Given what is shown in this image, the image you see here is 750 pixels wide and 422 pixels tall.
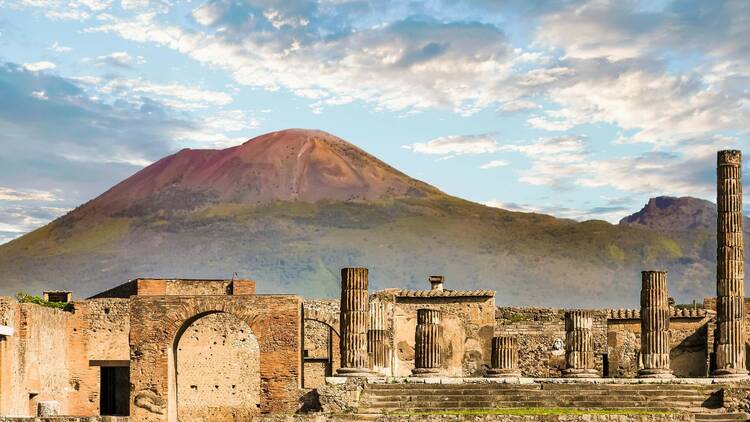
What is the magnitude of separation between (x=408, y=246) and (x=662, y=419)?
14565 cm

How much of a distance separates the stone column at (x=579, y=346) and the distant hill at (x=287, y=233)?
12476 cm

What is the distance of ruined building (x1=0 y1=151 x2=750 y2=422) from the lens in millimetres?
35562

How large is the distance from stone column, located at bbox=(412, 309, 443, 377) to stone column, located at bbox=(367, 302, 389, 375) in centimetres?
103

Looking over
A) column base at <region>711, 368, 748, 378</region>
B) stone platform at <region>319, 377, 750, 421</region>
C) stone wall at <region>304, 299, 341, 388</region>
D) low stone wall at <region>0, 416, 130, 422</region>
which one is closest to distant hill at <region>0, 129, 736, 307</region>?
stone wall at <region>304, 299, 341, 388</region>

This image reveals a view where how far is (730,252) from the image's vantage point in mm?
39375

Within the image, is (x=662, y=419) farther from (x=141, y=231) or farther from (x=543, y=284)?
(x=543, y=284)

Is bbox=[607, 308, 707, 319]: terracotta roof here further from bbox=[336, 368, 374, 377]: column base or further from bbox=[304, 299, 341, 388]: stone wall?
bbox=[336, 368, 374, 377]: column base

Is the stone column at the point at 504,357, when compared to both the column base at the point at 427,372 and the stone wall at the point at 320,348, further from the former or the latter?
the stone wall at the point at 320,348

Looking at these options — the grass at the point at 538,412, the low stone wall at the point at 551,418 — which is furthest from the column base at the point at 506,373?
the low stone wall at the point at 551,418

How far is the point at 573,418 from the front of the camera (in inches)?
1304

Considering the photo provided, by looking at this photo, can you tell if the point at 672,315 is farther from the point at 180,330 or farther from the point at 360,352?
the point at 180,330

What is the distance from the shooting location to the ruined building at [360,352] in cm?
3556

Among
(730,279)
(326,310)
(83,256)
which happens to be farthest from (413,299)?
(83,256)

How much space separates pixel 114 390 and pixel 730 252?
64.1 ft
